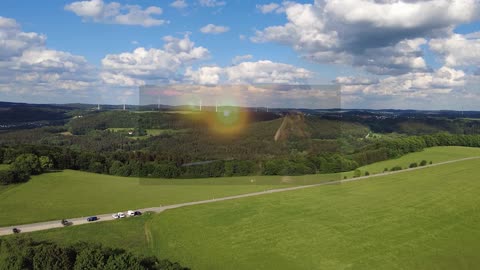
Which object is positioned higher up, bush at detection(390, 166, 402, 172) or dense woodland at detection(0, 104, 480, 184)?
dense woodland at detection(0, 104, 480, 184)

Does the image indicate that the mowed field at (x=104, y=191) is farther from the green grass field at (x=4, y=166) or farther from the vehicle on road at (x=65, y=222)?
the green grass field at (x=4, y=166)

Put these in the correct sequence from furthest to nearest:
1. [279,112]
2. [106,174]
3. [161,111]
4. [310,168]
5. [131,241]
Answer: [106,174] < [310,168] < [161,111] < [279,112] < [131,241]

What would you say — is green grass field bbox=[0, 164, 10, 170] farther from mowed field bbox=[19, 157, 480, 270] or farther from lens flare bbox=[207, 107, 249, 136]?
lens flare bbox=[207, 107, 249, 136]

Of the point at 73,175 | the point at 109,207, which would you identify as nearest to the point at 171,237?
the point at 109,207

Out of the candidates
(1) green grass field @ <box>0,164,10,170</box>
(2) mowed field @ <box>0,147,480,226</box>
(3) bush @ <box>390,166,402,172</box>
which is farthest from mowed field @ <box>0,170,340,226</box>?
(3) bush @ <box>390,166,402,172</box>

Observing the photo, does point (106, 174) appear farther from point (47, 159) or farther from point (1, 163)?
point (1, 163)

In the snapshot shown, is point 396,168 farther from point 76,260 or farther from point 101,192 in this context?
point 76,260

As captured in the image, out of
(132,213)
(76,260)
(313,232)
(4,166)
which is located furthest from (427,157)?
(4,166)
